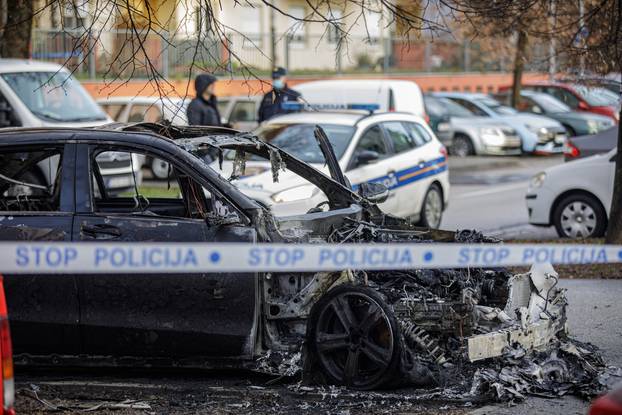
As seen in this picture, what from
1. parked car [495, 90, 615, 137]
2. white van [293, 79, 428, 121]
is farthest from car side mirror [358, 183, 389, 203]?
parked car [495, 90, 615, 137]

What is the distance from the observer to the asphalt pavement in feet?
→ 51.4

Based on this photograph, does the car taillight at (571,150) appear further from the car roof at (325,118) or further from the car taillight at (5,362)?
the car taillight at (5,362)

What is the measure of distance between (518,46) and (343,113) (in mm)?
11938

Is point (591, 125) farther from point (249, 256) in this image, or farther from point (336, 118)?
point (249, 256)

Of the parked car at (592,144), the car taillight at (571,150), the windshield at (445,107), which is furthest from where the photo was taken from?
the windshield at (445,107)

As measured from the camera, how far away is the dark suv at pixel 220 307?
660 centimetres

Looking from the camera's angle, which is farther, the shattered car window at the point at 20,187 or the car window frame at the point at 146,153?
the shattered car window at the point at 20,187

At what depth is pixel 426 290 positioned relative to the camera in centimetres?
685

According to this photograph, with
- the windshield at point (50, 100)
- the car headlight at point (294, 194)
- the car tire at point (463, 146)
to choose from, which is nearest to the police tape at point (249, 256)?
the car headlight at point (294, 194)

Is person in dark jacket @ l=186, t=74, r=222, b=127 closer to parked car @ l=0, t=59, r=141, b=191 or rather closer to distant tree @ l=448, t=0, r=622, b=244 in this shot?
parked car @ l=0, t=59, r=141, b=191

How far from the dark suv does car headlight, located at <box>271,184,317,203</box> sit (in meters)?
5.14

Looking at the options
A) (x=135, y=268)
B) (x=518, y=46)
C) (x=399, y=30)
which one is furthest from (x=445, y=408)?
(x=518, y=46)

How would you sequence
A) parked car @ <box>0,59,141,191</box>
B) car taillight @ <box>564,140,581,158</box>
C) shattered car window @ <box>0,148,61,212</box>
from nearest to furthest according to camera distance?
shattered car window @ <box>0,148,61,212</box> < parked car @ <box>0,59,141,191</box> < car taillight @ <box>564,140,581,158</box>

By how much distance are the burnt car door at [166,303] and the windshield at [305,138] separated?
6622 mm
